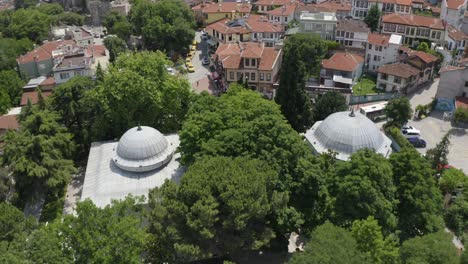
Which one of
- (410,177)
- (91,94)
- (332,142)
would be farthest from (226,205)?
(91,94)

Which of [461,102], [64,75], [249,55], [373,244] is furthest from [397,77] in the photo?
[64,75]

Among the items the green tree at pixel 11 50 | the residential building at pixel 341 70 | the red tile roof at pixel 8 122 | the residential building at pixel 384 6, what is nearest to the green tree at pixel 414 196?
the residential building at pixel 341 70

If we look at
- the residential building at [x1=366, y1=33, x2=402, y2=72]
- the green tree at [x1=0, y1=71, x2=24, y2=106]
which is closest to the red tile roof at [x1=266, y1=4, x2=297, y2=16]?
the residential building at [x1=366, y1=33, x2=402, y2=72]

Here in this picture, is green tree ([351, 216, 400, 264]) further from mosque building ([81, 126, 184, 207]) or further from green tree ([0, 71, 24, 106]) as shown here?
green tree ([0, 71, 24, 106])

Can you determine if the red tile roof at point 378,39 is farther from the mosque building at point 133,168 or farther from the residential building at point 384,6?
the mosque building at point 133,168

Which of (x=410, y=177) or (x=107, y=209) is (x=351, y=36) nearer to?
(x=410, y=177)
